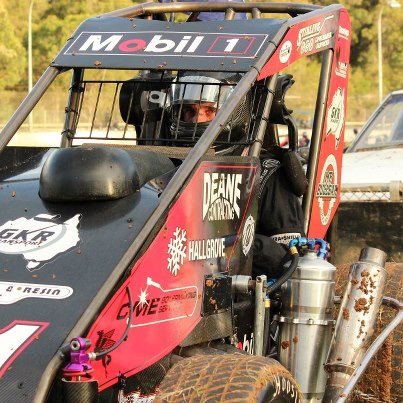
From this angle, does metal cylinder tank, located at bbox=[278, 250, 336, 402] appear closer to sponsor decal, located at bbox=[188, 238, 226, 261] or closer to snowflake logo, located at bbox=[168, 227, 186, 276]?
sponsor decal, located at bbox=[188, 238, 226, 261]

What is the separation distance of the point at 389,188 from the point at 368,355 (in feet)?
13.2

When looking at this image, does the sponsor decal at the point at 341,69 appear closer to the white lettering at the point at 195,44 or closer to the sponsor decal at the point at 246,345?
the white lettering at the point at 195,44

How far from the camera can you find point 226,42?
531 centimetres

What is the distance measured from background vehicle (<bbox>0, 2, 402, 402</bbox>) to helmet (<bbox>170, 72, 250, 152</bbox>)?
0.03 m

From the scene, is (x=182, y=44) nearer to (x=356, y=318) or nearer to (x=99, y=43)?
(x=99, y=43)

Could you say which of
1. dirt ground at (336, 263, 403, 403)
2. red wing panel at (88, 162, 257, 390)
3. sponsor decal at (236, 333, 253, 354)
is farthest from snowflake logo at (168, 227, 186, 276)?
dirt ground at (336, 263, 403, 403)

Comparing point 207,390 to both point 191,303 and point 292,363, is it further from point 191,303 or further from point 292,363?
point 292,363

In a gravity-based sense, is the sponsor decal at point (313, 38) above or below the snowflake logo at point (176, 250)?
above

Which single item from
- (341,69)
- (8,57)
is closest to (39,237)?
(341,69)

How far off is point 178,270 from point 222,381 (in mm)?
702

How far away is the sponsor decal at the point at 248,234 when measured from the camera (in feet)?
16.9

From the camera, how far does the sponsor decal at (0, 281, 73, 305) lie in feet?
13.8

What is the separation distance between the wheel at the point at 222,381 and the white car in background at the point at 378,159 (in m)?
4.89

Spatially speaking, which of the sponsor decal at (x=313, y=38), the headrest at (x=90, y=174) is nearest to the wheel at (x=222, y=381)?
the headrest at (x=90, y=174)
